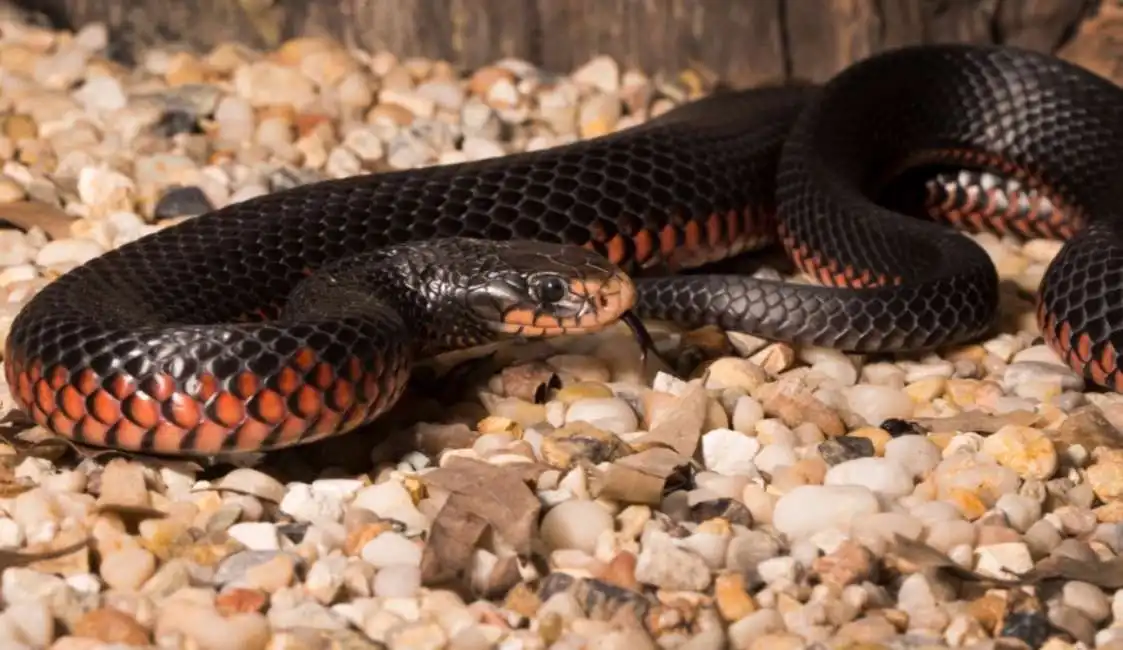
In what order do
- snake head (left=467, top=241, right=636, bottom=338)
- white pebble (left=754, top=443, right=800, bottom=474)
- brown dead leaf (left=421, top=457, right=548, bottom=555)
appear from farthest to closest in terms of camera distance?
snake head (left=467, top=241, right=636, bottom=338), white pebble (left=754, top=443, right=800, bottom=474), brown dead leaf (left=421, top=457, right=548, bottom=555)

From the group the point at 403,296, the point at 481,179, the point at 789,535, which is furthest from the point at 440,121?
the point at 789,535

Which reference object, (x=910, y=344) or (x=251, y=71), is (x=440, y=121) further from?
(x=910, y=344)

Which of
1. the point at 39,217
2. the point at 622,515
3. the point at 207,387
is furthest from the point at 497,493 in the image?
the point at 39,217

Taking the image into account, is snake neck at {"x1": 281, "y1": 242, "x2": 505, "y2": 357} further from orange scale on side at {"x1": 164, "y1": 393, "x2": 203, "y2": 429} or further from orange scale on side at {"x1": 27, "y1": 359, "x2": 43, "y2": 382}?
orange scale on side at {"x1": 27, "y1": 359, "x2": 43, "y2": 382}

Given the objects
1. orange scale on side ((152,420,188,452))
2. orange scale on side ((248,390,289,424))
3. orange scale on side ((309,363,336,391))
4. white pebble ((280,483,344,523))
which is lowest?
white pebble ((280,483,344,523))

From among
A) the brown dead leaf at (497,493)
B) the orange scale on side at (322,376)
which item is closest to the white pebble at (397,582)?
the brown dead leaf at (497,493)

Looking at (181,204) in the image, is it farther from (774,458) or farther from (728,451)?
(774,458)

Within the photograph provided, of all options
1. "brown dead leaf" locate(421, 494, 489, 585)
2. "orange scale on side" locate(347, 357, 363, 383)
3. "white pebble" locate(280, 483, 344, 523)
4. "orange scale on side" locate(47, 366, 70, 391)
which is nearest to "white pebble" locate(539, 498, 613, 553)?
"brown dead leaf" locate(421, 494, 489, 585)

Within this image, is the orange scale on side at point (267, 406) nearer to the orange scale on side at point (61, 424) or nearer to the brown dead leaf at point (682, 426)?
the orange scale on side at point (61, 424)
